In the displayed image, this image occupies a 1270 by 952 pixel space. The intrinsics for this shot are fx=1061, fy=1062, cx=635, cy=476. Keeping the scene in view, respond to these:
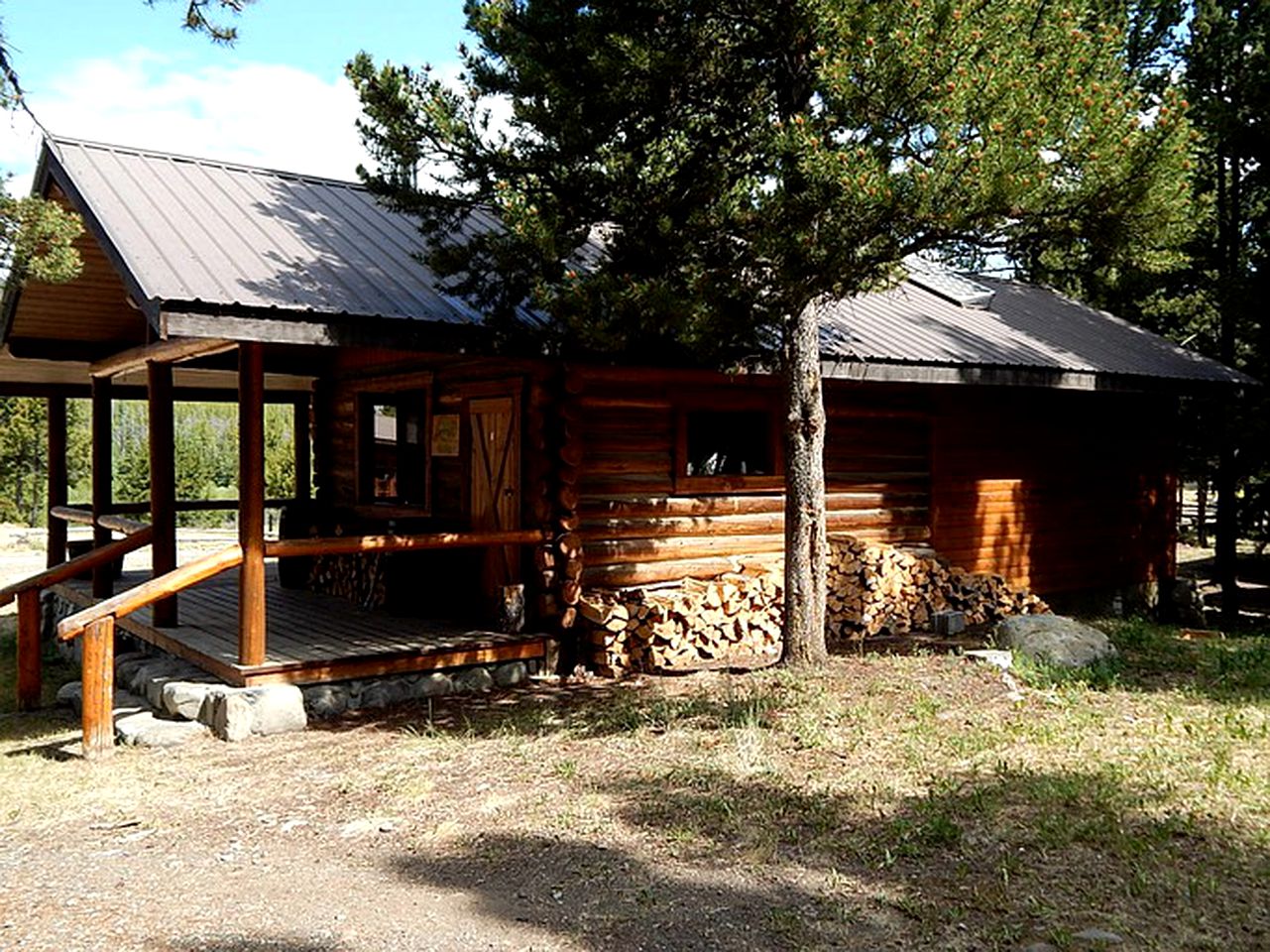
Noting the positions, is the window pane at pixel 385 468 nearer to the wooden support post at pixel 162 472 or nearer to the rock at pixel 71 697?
the wooden support post at pixel 162 472

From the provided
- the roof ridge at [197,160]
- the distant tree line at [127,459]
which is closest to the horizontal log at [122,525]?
the roof ridge at [197,160]

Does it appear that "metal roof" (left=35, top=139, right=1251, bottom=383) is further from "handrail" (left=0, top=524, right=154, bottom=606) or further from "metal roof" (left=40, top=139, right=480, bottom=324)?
"handrail" (left=0, top=524, right=154, bottom=606)

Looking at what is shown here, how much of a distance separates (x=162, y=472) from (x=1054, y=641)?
7767 mm

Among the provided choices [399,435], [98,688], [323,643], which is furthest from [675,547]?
[98,688]

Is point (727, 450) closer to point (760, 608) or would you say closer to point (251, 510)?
point (760, 608)

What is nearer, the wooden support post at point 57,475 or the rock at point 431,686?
the rock at point 431,686

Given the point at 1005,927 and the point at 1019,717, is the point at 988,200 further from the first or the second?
the point at 1005,927

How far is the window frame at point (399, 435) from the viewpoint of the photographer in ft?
36.5

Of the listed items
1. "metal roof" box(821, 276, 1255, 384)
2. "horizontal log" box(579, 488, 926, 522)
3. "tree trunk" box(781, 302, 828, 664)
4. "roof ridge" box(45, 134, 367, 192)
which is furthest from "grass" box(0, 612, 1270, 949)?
"roof ridge" box(45, 134, 367, 192)

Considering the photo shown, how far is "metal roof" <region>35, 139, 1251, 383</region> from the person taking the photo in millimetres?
7684

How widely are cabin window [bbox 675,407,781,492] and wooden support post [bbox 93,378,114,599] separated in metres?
5.95

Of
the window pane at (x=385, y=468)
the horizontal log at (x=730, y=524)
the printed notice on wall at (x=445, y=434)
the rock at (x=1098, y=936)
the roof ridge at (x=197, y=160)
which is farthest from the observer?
the window pane at (x=385, y=468)

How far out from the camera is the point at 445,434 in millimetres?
10812

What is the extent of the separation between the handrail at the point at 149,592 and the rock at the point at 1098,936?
5918mm
